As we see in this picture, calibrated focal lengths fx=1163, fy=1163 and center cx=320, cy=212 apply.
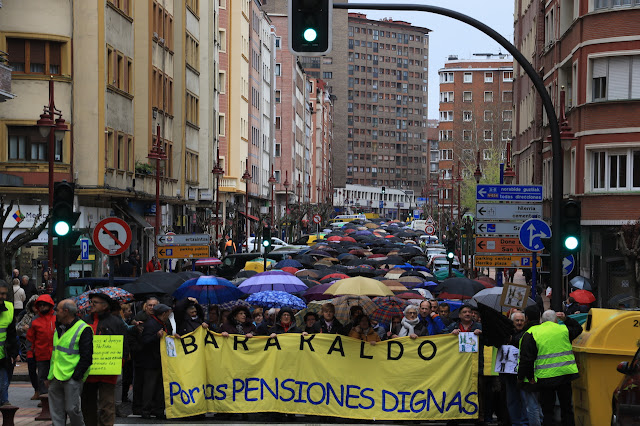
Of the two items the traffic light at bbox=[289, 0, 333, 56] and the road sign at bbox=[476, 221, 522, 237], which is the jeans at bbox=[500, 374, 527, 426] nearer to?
the traffic light at bbox=[289, 0, 333, 56]

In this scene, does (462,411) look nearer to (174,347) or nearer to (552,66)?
(174,347)

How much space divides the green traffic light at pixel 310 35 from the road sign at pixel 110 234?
10.0 m

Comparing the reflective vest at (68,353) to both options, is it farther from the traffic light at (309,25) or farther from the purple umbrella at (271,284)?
the purple umbrella at (271,284)

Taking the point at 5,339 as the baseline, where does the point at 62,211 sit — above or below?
above

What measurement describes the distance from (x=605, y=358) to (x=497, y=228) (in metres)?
10.2

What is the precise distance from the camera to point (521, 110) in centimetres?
6228

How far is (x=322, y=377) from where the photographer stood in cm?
1587

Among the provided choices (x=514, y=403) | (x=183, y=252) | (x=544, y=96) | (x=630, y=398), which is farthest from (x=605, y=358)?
(x=183, y=252)

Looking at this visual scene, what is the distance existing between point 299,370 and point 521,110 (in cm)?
4827

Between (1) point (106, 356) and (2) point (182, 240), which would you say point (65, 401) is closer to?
(1) point (106, 356)

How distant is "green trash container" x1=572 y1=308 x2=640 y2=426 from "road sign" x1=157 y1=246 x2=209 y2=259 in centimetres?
1730

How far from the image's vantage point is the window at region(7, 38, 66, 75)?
3862cm

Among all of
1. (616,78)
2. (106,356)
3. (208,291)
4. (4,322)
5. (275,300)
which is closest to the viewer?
(106,356)

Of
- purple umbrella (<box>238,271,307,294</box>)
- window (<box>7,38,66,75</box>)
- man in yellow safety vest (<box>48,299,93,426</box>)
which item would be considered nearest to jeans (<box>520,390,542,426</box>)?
man in yellow safety vest (<box>48,299,93,426</box>)
